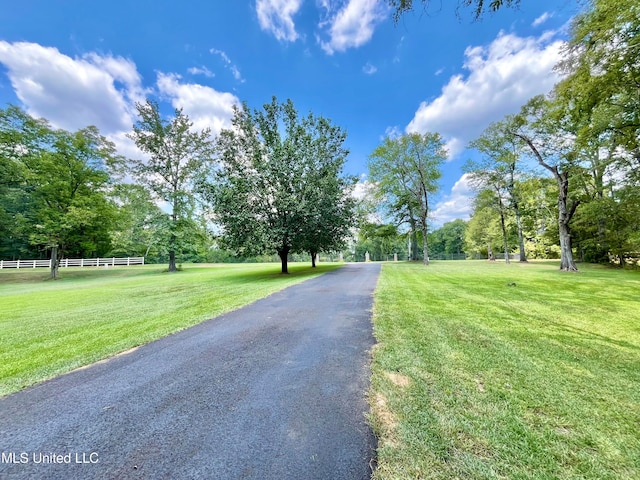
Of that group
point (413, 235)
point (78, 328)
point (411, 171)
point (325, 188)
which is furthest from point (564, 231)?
point (78, 328)

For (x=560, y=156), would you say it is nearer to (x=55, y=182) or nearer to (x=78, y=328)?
(x=78, y=328)

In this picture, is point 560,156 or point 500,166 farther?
point 500,166

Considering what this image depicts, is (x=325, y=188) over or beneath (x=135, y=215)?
beneath

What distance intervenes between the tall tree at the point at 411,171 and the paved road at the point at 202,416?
2011 centimetres

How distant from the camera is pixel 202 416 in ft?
7.00

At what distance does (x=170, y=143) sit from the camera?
22922 mm

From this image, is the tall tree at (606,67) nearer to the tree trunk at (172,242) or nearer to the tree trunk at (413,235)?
the tree trunk at (413,235)

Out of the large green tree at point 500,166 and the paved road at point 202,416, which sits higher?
the large green tree at point 500,166

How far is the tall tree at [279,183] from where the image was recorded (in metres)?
12.7

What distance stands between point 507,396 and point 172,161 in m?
27.4

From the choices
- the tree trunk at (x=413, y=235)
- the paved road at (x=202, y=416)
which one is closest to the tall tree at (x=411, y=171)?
the tree trunk at (x=413, y=235)

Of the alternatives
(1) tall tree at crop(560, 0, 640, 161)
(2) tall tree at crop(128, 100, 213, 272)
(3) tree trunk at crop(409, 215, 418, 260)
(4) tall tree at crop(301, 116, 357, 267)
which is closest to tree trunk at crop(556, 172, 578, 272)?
(1) tall tree at crop(560, 0, 640, 161)

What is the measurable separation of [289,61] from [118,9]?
25.9ft

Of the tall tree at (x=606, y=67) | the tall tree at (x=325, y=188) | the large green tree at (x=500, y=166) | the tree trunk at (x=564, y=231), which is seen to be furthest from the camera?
the large green tree at (x=500, y=166)
